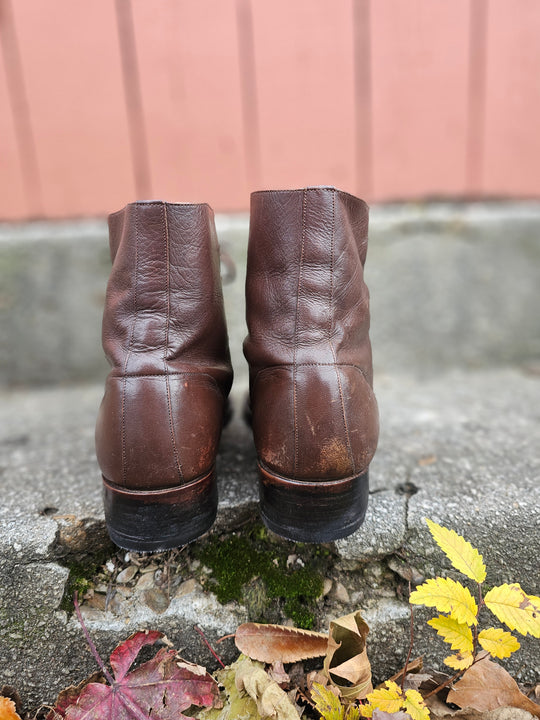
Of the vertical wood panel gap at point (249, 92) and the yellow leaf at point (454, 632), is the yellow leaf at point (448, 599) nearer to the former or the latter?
the yellow leaf at point (454, 632)

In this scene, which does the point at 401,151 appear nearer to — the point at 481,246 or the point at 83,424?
the point at 481,246

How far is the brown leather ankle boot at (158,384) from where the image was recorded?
88 centimetres

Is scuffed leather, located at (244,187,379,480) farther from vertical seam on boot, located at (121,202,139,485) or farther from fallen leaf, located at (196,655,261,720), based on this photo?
fallen leaf, located at (196,655,261,720)

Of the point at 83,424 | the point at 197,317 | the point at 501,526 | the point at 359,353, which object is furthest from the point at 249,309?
the point at 83,424

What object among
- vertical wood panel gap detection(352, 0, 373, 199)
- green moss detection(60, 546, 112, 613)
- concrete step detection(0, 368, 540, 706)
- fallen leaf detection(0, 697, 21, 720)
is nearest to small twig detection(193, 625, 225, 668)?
concrete step detection(0, 368, 540, 706)

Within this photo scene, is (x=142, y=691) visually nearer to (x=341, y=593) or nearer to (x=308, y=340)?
(x=341, y=593)

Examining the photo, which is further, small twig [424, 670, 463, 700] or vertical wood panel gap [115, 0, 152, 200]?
vertical wood panel gap [115, 0, 152, 200]

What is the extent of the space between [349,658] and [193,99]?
75.1 inches

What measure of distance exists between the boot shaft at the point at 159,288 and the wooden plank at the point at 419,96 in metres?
1.33

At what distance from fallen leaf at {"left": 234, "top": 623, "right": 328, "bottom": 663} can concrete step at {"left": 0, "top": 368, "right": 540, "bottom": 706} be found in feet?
0.16

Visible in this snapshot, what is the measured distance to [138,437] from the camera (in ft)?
2.86

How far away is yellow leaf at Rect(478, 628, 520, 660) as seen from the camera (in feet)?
2.62

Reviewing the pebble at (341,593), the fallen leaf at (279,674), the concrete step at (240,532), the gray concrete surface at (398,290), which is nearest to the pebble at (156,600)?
the concrete step at (240,532)

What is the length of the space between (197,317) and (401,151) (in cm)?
146
